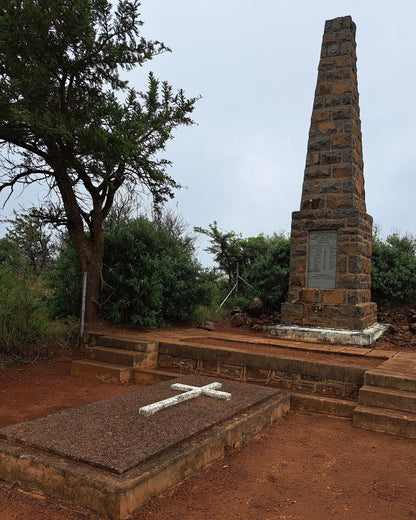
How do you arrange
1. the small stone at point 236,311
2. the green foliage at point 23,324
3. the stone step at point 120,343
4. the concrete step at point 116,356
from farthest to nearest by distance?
the small stone at point 236,311, the green foliage at point 23,324, the stone step at point 120,343, the concrete step at point 116,356

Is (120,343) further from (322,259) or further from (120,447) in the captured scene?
(322,259)

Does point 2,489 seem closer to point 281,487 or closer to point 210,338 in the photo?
point 281,487

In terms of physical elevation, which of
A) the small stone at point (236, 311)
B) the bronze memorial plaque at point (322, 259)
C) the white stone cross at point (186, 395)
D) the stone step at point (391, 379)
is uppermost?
the bronze memorial plaque at point (322, 259)

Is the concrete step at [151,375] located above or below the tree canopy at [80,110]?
below

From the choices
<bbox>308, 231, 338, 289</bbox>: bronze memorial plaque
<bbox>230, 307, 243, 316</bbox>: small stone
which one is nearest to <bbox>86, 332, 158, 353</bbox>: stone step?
<bbox>308, 231, 338, 289</bbox>: bronze memorial plaque

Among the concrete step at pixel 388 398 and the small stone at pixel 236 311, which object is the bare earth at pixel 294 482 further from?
the small stone at pixel 236 311

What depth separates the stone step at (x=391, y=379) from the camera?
4.45 m

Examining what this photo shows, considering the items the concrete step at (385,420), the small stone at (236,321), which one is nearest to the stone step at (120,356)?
the concrete step at (385,420)

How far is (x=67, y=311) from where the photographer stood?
827 centimetres

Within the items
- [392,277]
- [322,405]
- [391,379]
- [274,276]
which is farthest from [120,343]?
[392,277]

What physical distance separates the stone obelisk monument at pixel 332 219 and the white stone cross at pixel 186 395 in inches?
139

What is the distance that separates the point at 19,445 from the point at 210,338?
4355mm

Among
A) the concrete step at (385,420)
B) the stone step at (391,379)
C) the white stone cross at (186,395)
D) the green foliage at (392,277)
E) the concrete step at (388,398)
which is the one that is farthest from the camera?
the green foliage at (392,277)

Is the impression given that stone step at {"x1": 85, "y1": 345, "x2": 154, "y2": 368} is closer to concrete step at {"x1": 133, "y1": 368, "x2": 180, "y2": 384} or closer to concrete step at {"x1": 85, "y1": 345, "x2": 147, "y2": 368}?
concrete step at {"x1": 85, "y1": 345, "x2": 147, "y2": 368}
